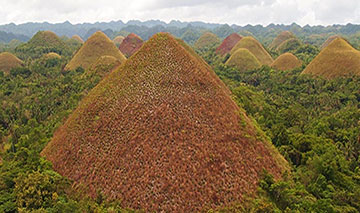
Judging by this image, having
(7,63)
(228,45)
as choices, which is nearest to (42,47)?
(7,63)

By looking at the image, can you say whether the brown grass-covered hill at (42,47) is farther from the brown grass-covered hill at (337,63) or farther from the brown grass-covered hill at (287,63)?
the brown grass-covered hill at (337,63)

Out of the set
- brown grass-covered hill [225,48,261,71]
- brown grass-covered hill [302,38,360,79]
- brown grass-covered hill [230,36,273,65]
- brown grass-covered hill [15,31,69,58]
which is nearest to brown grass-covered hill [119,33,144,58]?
brown grass-covered hill [15,31,69,58]

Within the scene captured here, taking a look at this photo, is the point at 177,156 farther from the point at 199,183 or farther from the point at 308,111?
the point at 308,111

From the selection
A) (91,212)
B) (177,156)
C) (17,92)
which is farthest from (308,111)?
(17,92)

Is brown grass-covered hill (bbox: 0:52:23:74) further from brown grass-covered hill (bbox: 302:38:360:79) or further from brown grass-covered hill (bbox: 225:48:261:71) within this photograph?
brown grass-covered hill (bbox: 302:38:360:79)

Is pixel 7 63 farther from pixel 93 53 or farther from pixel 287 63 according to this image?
pixel 287 63

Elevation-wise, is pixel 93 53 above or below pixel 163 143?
above
